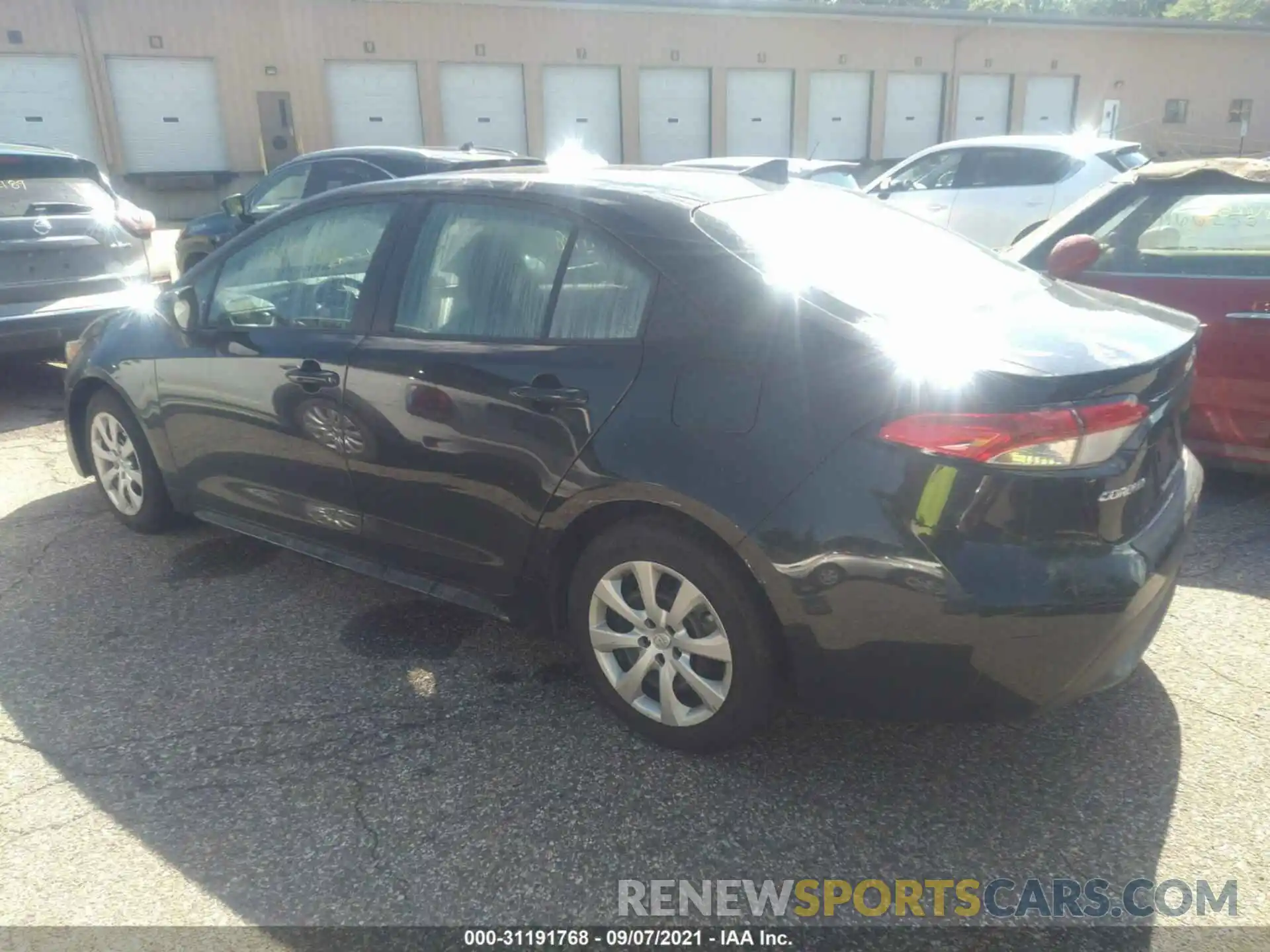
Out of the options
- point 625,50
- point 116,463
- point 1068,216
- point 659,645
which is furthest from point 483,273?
point 625,50

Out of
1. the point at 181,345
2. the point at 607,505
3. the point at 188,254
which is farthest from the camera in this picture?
the point at 188,254

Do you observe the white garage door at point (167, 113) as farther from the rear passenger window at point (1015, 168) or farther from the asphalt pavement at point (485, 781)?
the asphalt pavement at point (485, 781)

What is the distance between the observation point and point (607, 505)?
265cm

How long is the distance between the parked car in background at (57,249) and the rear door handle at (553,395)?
4830mm

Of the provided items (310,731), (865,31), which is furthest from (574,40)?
(310,731)

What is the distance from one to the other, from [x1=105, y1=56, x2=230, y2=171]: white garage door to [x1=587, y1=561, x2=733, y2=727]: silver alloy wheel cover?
861 inches

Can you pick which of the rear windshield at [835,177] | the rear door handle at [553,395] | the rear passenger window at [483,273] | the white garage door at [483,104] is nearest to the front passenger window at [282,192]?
the rear windshield at [835,177]

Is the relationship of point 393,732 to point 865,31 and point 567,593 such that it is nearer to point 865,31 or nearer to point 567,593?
point 567,593

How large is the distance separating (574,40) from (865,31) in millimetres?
8592

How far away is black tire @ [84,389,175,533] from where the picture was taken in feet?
13.7

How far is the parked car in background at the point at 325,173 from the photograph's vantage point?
820 cm

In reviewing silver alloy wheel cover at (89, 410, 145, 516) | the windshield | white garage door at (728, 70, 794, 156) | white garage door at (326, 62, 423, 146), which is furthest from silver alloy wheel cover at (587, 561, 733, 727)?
white garage door at (728, 70, 794, 156)

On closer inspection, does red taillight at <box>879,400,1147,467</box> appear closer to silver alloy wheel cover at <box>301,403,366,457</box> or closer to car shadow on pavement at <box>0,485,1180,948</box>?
car shadow on pavement at <box>0,485,1180,948</box>

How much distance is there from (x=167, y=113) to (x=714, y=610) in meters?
22.5
